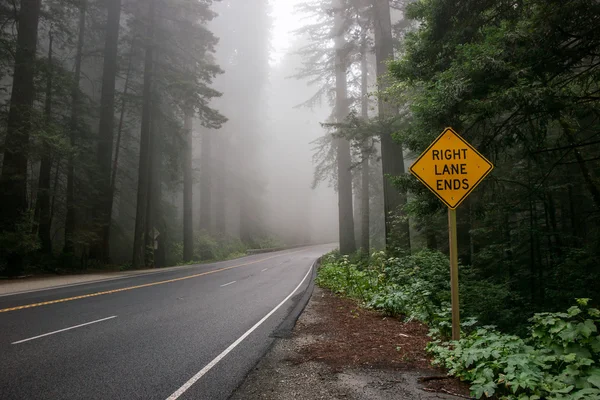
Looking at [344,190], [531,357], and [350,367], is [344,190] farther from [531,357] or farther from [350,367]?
[531,357]

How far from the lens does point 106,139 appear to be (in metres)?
20.5

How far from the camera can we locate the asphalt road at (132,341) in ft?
13.7

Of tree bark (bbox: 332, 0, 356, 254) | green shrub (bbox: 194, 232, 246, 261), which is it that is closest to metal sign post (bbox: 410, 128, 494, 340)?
tree bark (bbox: 332, 0, 356, 254)

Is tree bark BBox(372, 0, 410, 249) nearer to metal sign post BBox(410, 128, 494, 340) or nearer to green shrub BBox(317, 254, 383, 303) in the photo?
green shrub BBox(317, 254, 383, 303)

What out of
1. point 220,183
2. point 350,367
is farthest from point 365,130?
point 220,183

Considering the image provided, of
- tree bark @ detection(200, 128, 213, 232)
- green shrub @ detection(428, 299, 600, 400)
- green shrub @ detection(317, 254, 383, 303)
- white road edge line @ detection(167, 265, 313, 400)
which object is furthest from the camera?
tree bark @ detection(200, 128, 213, 232)

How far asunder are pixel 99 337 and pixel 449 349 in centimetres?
572

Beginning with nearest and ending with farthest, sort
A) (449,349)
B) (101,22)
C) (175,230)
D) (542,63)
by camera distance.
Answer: (449,349)
(542,63)
(101,22)
(175,230)

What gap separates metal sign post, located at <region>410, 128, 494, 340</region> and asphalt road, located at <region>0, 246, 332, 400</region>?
354cm

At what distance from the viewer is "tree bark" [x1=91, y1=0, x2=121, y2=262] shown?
1956cm

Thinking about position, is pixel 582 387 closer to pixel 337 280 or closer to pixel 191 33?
pixel 337 280

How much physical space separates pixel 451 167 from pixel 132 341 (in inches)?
231

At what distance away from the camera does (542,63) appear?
5891 millimetres

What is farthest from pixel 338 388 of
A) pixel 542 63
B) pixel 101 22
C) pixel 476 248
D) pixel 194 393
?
pixel 101 22
